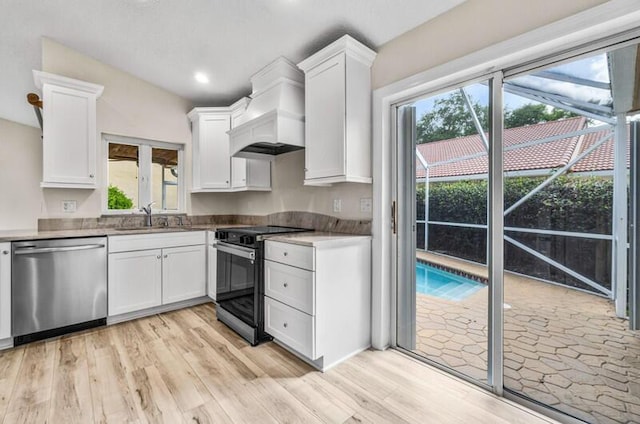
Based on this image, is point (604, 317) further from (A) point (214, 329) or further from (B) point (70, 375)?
(B) point (70, 375)

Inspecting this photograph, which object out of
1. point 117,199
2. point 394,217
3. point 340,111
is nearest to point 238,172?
point 117,199

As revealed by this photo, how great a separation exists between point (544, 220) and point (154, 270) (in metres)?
3.29

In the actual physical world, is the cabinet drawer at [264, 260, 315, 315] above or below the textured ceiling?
below

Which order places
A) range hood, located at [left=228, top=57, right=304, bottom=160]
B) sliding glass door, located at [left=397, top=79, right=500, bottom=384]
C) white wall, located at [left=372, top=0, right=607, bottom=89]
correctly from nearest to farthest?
white wall, located at [left=372, top=0, right=607, bottom=89], sliding glass door, located at [left=397, top=79, right=500, bottom=384], range hood, located at [left=228, top=57, right=304, bottom=160]

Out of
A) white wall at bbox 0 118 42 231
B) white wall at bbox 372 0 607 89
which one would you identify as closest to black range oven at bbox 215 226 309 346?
white wall at bbox 372 0 607 89

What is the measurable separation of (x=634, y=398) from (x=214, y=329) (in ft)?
Answer: 9.16

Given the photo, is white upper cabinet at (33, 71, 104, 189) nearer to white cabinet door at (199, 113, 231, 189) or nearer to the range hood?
white cabinet door at (199, 113, 231, 189)

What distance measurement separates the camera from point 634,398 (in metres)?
1.37

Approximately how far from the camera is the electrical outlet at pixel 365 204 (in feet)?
7.77

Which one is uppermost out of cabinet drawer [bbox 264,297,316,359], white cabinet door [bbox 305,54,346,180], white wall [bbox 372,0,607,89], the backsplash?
white wall [bbox 372,0,607,89]

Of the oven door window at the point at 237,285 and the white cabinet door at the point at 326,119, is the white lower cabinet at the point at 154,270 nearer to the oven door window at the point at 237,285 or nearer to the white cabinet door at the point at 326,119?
the oven door window at the point at 237,285

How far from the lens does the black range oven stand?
233 centimetres

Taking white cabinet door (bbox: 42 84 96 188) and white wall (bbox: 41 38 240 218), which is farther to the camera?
white wall (bbox: 41 38 240 218)

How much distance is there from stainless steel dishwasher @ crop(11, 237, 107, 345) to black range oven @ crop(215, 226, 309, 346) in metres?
1.06
